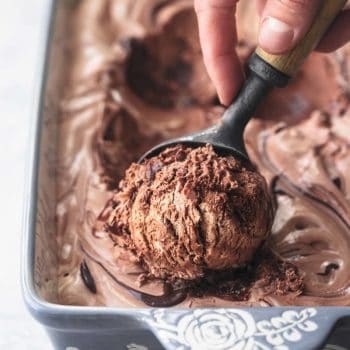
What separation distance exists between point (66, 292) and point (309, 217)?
54 cm

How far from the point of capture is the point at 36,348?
1.59 m

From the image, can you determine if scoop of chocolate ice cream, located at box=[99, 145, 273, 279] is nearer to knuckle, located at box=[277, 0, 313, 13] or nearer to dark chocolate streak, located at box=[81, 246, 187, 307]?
dark chocolate streak, located at box=[81, 246, 187, 307]

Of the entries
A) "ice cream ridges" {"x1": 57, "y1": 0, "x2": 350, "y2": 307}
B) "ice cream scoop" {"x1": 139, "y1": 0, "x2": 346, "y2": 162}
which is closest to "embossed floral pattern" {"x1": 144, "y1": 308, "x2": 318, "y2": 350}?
"ice cream ridges" {"x1": 57, "y1": 0, "x2": 350, "y2": 307}

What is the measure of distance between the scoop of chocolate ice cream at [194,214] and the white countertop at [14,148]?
0.39m

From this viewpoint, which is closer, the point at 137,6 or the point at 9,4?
the point at 137,6

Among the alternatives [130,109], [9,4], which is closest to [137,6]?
[130,109]

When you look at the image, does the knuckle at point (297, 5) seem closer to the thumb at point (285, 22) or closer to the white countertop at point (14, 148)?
the thumb at point (285, 22)

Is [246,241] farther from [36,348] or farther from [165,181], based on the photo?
[36,348]

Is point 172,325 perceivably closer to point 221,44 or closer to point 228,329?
point 228,329

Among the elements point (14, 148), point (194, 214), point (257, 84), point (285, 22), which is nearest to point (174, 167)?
point (194, 214)

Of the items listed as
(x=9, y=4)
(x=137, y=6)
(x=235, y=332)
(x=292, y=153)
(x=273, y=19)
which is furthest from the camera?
(x=9, y=4)

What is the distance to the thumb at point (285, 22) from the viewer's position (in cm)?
128

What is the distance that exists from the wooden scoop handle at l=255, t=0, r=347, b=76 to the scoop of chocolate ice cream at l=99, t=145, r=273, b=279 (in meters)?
0.21

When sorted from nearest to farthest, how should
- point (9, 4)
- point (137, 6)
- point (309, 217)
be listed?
1. point (309, 217)
2. point (137, 6)
3. point (9, 4)
